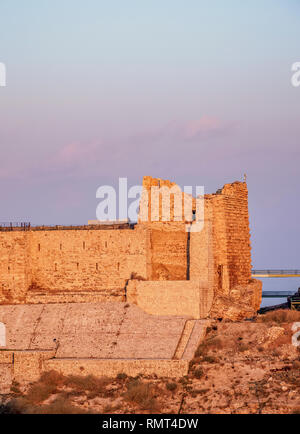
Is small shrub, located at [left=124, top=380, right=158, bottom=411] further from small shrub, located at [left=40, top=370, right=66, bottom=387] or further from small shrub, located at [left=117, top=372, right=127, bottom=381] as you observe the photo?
small shrub, located at [left=40, top=370, right=66, bottom=387]

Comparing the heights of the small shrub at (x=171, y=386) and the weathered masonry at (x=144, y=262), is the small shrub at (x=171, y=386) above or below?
below

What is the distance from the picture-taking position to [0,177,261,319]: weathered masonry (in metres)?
35.9

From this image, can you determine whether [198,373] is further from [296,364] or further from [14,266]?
[14,266]

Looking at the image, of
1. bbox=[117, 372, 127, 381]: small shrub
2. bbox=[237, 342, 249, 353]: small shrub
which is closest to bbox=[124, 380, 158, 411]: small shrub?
bbox=[117, 372, 127, 381]: small shrub

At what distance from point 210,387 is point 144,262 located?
879cm

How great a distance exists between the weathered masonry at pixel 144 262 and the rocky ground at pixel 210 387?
3188 mm

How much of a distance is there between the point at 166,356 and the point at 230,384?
135 inches

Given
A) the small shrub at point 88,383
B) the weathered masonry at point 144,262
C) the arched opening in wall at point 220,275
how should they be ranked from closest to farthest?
1. the small shrub at point 88,383
2. the weathered masonry at point 144,262
3. the arched opening in wall at point 220,275

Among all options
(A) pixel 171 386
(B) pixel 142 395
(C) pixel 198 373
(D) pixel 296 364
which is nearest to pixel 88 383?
(B) pixel 142 395

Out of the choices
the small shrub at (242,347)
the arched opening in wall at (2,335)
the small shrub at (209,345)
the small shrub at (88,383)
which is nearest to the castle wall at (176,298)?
the small shrub at (209,345)

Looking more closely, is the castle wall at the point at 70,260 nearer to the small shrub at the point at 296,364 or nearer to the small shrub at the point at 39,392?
the small shrub at the point at 39,392

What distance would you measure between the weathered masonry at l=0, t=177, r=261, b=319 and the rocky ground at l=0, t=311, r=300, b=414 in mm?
3188

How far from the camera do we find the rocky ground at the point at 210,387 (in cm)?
2828
